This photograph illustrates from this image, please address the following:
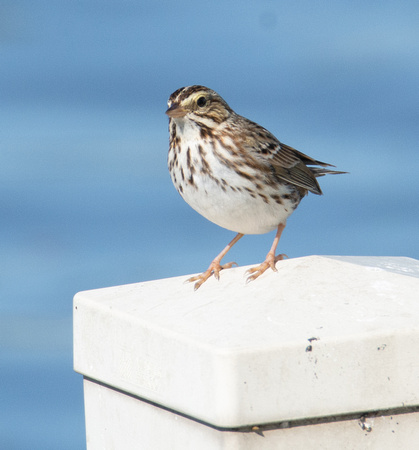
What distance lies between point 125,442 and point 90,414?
0.43 metres

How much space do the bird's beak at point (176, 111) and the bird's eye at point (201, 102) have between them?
7.5 inches

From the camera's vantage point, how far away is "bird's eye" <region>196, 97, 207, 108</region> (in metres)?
7.05

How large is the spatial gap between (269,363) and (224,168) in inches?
132

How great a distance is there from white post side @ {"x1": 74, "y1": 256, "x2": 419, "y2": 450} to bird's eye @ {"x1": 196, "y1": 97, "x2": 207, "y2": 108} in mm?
2527

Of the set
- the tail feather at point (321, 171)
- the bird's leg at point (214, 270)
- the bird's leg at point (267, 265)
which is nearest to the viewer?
the bird's leg at point (267, 265)

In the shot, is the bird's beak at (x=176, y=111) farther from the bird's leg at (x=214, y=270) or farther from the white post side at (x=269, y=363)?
the white post side at (x=269, y=363)

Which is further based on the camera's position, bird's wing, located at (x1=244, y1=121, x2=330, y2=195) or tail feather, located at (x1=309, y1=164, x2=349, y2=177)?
tail feather, located at (x1=309, y1=164, x2=349, y2=177)

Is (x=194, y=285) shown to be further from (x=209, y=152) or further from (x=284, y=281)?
(x=209, y=152)

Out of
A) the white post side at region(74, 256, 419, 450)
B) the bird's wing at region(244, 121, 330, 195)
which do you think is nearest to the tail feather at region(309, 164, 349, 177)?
the bird's wing at region(244, 121, 330, 195)

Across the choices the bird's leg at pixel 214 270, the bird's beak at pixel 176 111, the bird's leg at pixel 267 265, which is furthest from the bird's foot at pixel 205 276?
the bird's beak at pixel 176 111

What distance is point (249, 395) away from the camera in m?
3.80

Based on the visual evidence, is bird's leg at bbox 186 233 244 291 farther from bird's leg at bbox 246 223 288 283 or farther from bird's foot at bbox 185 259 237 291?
bird's leg at bbox 246 223 288 283

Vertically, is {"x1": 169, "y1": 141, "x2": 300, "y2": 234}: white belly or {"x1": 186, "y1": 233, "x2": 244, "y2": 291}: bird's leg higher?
{"x1": 169, "y1": 141, "x2": 300, "y2": 234}: white belly

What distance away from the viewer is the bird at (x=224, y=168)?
272 inches
